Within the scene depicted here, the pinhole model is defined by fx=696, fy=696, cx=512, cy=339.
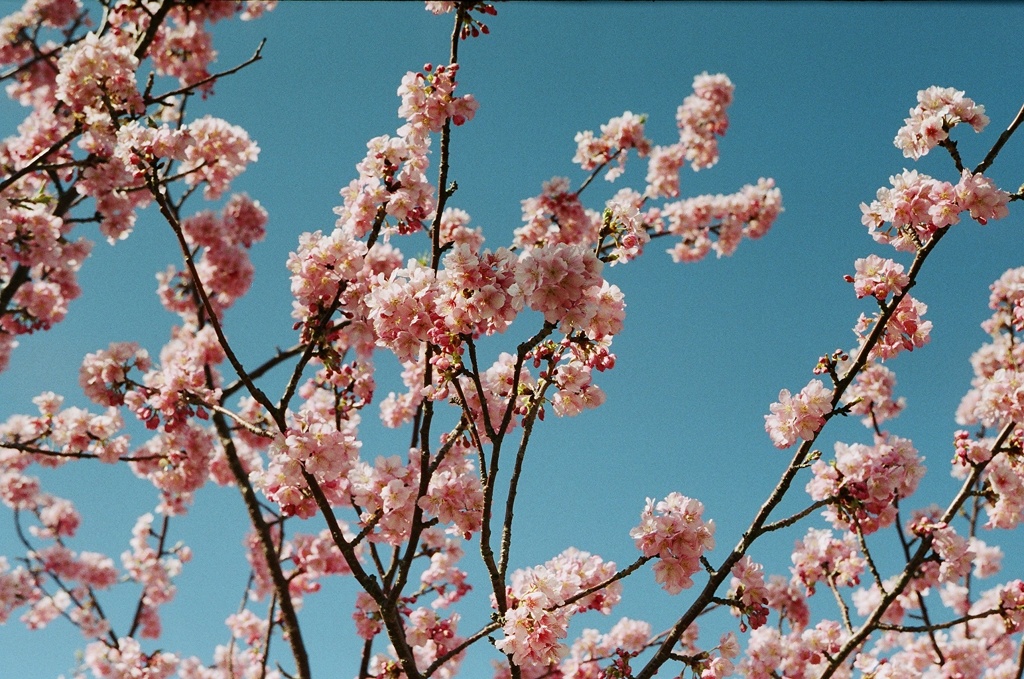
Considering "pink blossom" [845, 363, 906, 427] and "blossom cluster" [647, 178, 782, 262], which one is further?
"blossom cluster" [647, 178, 782, 262]

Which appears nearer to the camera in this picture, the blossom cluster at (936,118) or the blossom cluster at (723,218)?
the blossom cluster at (936,118)

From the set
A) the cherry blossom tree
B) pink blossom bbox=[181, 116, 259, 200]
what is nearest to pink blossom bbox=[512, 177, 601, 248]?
the cherry blossom tree

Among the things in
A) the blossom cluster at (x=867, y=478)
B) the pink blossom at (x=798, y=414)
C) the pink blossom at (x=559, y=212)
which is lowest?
the blossom cluster at (x=867, y=478)

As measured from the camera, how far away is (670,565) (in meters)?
3.37

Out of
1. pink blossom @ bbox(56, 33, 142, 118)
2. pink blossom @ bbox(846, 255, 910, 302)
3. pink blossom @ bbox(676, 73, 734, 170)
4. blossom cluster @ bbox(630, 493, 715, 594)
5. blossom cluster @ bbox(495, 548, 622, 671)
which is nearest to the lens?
blossom cluster @ bbox(495, 548, 622, 671)

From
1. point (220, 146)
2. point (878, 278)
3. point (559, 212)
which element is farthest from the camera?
point (559, 212)

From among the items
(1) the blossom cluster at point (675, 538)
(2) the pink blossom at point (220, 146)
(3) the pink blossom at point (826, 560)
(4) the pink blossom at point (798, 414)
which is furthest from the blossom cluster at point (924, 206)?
(2) the pink blossom at point (220, 146)

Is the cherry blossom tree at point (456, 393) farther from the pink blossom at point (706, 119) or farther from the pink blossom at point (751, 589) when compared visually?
the pink blossom at point (706, 119)

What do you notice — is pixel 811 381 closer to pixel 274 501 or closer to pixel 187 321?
pixel 274 501

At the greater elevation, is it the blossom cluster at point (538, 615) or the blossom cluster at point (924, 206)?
the blossom cluster at point (924, 206)

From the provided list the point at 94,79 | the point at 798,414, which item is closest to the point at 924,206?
the point at 798,414

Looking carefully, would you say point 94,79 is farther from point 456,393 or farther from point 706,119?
point 706,119

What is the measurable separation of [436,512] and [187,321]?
5680 mm

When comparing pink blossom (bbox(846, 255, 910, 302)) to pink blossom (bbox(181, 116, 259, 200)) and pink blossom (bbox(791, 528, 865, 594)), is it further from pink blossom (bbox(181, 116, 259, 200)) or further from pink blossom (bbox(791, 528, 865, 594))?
pink blossom (bbox(181, 116, 259, 200))
